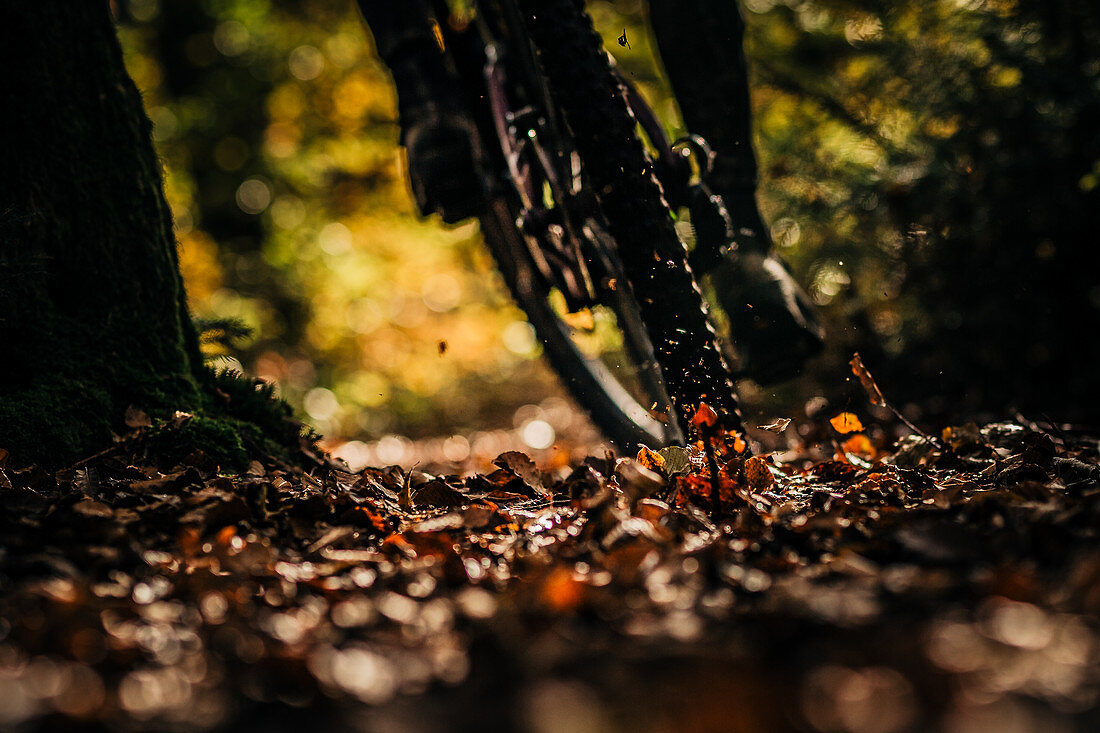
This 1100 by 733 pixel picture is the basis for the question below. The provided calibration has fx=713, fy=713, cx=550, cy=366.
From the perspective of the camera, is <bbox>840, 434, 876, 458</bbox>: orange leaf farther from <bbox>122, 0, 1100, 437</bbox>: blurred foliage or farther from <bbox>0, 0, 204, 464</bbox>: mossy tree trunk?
<bbox>0, 0, 204, 464</bbox>: mossy tree trunk

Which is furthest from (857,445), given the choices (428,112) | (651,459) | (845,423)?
(428,112)

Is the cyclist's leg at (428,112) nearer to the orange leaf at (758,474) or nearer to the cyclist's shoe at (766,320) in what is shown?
the cyclist's shoe at (766,320)

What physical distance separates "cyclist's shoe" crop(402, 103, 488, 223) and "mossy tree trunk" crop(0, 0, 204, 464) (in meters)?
0.80

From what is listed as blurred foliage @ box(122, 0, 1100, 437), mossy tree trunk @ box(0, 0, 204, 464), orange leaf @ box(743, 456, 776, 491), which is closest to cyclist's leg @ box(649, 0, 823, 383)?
blurred foliage @ box(122, 0, 1100, 437)

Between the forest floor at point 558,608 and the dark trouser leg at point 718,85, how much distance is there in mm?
1353

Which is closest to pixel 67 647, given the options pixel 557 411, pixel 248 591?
pixel 248 591

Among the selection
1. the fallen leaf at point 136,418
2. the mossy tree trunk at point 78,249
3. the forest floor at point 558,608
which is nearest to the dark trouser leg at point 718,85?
the forest floor at point 558,608

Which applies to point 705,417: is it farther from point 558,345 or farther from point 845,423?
point 558,345

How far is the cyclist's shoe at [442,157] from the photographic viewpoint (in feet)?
7.71

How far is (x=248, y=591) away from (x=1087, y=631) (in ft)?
3.37

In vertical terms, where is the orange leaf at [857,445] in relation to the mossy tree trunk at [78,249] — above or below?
below

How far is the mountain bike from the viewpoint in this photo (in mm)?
1871

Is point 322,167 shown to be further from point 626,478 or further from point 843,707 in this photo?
point 843,707

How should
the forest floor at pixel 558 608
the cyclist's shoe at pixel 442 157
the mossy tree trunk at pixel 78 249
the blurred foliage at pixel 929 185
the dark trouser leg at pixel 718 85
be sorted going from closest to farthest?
1. the forest floor at pixel 558 608
2. the mossy tree trunk at pixel 78 249
3. the cyclist's shoe at pixel 442 157
4. the dark trouser leg at pixel 718 85
5. the blurred foliage at pixel 929 185
